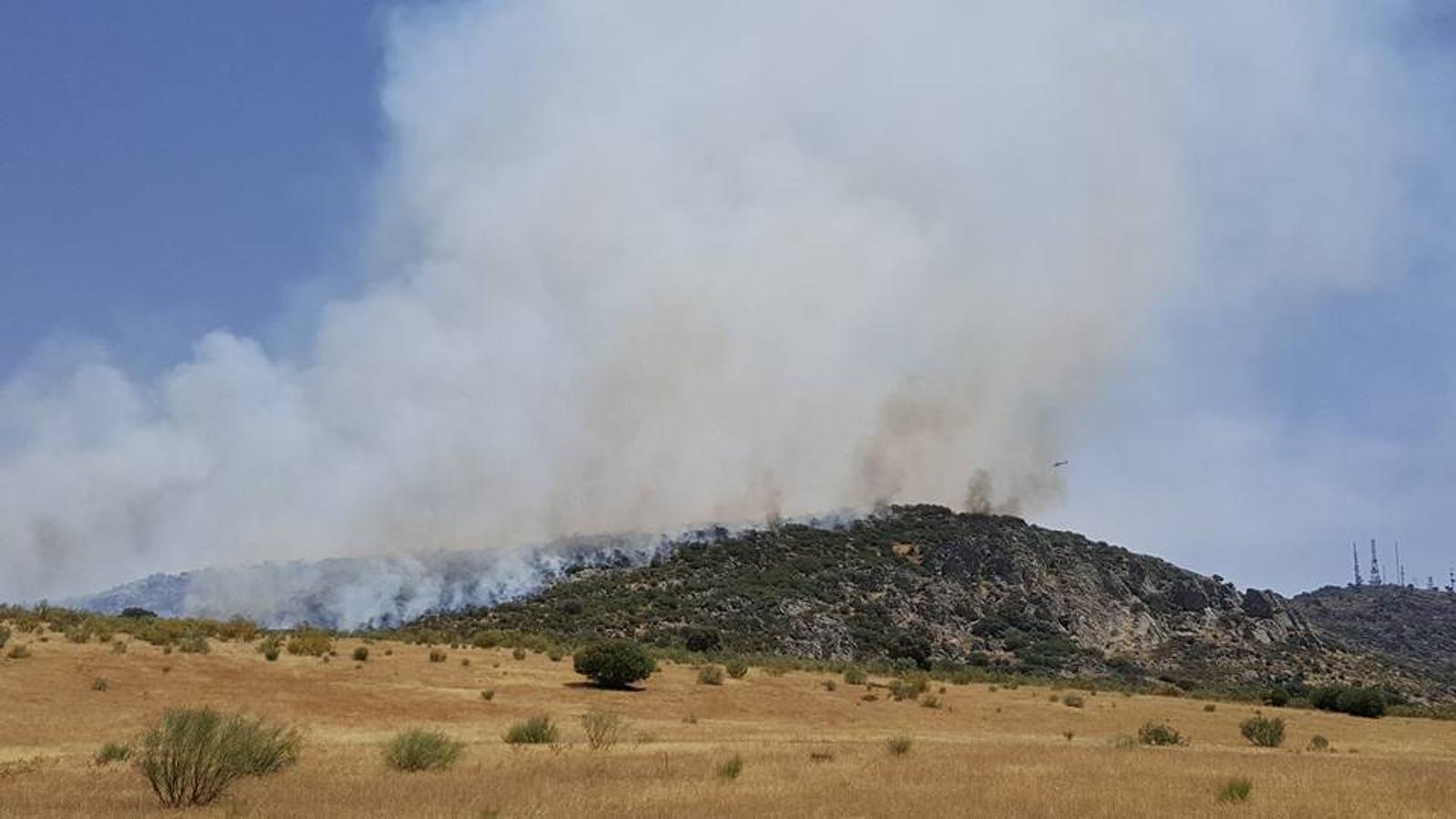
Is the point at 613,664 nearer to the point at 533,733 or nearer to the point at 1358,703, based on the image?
the point at 533,733

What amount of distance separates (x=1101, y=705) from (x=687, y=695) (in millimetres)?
19818

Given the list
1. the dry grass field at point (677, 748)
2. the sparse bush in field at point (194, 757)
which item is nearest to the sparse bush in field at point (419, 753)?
the dry grass field at point (677, 748)

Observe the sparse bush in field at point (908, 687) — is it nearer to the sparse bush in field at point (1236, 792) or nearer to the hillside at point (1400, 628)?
the sparse bush in field at point (1236, 792)

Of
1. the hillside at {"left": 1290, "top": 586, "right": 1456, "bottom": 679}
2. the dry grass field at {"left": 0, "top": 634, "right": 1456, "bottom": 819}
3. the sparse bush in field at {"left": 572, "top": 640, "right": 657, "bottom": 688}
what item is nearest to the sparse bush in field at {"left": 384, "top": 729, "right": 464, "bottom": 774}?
the dry grass field at {"left": 0, "top": 634, "right": 1456, "bottom": 819}

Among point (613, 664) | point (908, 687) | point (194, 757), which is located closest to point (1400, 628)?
point (908, 687)

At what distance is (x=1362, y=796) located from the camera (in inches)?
827

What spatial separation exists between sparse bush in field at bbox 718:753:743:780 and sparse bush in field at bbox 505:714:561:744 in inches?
319

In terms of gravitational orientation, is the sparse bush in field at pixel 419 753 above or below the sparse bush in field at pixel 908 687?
below

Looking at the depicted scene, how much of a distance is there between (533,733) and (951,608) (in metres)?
79.9

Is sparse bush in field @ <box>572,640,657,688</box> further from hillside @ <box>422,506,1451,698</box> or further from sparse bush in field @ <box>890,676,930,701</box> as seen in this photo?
hillside @ <box>422,506,1451,698</box>

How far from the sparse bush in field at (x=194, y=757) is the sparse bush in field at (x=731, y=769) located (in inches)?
350

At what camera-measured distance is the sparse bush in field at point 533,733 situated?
30891mm

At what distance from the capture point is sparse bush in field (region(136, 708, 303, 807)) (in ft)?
61.6

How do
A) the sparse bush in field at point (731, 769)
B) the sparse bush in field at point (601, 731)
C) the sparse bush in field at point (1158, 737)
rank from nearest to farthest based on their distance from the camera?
the sparse bush in field at point (731, 769), the sparse bush in field at point (601, 731), the sparse bush in field at point (1158, 737)
